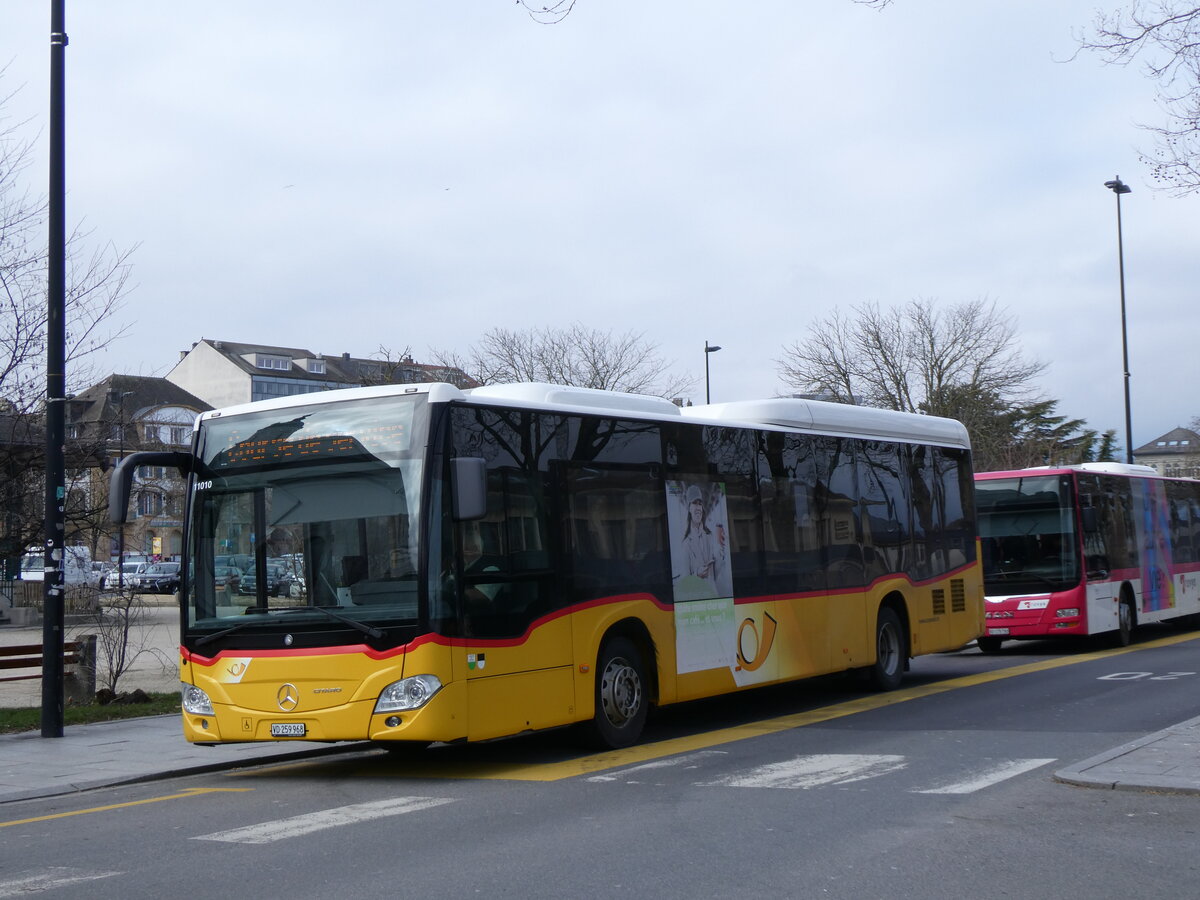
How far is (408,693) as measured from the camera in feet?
32.3

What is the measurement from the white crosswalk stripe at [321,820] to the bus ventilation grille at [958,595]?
33.0ft

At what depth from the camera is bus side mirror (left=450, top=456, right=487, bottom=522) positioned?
9891 mm

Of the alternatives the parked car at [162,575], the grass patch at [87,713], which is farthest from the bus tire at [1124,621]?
the parked car at [162,575]

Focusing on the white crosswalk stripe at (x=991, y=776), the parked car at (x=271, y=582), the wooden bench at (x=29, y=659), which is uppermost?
the parked car at (x=271, y=582)

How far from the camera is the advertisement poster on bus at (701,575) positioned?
40.9ft

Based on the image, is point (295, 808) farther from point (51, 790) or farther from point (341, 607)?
point (51, 790)

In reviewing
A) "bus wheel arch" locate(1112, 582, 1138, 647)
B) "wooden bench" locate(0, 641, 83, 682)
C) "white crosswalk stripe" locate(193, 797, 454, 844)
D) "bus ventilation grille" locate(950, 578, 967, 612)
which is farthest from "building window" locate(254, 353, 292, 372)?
"white crosswalk stripe" locate(193, 797, 454, 844)

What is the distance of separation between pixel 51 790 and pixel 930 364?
35.9m

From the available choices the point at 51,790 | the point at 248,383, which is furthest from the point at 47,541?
the point at 248,383

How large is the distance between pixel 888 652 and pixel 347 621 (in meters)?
8.31

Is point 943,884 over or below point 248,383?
below

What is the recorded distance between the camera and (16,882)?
694 cm

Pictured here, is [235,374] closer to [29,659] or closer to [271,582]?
[29,659]

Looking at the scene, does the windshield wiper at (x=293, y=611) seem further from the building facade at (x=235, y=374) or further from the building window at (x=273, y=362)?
the building window at (x=273, y=362)
